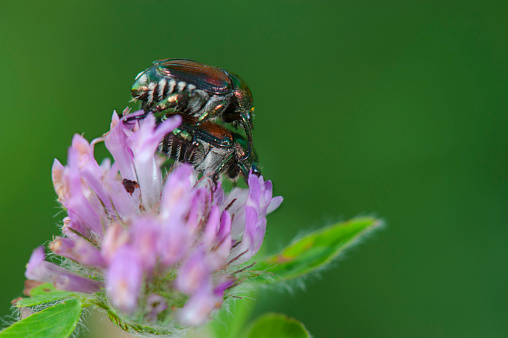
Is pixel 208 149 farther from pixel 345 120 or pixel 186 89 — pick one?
pixel 345 120

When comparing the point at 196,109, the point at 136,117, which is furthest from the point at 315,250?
the point at 136,117

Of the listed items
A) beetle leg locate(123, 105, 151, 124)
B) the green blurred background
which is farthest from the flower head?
the green blurred background

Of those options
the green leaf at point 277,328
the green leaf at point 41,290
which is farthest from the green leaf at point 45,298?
the green leaf at point 277,328

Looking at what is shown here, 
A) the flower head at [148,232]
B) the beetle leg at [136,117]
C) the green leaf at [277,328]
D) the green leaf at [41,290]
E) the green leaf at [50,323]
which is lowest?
the green leaf at [277,328]

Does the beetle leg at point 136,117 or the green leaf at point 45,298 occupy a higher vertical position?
the beetle leg at point 136,117

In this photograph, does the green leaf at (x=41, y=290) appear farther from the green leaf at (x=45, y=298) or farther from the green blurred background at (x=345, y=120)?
the green blurred background at (x=345, y=120)

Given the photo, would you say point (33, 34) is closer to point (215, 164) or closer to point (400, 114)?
point (400, 114)

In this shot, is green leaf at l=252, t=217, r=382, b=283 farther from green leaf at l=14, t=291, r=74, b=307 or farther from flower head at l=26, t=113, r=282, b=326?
green leaf at l=14, t=291, r=74, b=307
